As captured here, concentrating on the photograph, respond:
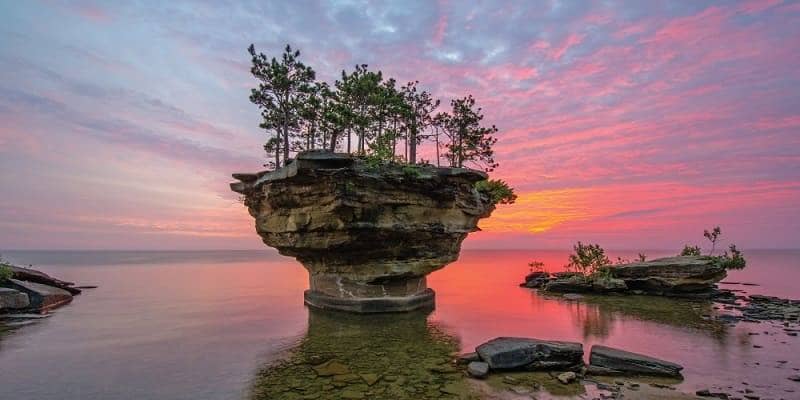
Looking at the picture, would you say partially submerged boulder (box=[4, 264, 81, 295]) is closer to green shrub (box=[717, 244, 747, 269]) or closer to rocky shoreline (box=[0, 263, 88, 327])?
rocky shoreline (box=[0, 263, 88, 327])

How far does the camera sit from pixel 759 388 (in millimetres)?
10781

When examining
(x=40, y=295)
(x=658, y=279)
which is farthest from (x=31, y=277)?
(x=658, y=279)

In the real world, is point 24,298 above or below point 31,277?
below

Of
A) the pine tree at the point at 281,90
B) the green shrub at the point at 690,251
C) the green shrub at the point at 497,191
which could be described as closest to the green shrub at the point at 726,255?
the green shrub at the point at 690,251

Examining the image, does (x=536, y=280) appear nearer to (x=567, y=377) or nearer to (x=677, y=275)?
(x=677, y=275)

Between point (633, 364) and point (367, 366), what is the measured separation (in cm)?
842

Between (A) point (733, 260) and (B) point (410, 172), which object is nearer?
(B) point (410, 172)

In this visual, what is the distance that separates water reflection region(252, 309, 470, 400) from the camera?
1063 centimetres

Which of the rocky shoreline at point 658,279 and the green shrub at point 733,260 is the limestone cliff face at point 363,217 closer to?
the rocky shoreline at point 658,279

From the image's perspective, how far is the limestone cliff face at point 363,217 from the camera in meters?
19.5

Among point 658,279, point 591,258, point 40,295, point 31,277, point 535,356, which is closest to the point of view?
point 535,356

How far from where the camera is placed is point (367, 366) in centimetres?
1295

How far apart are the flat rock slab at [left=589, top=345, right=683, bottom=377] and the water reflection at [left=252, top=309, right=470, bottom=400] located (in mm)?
4661

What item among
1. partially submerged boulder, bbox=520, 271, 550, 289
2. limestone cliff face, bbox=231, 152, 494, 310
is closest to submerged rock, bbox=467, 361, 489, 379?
limestone cliff face, bbox=231, 152, 494, 310
